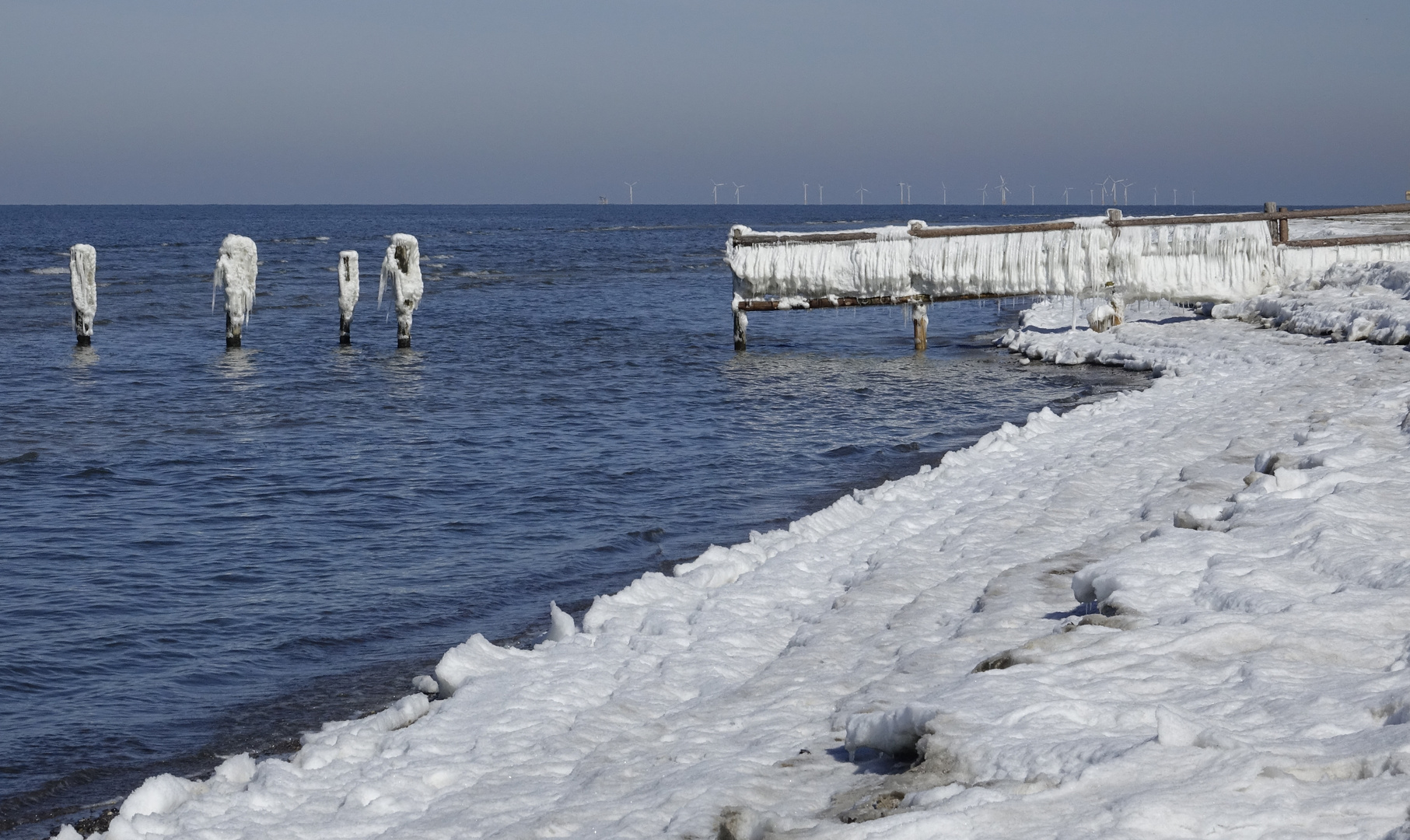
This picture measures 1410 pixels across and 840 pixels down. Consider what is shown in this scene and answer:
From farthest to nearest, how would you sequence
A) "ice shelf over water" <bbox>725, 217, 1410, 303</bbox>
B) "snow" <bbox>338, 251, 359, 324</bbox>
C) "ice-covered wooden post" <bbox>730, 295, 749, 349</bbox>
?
"snow" <bbox>338, 251, 359, 324</bbox>
"ice-covered wooden post" <bbox>730, 295, 749, 349</bbox>
"ice shelf over water" <bbox>725, 217, 1410, 303</bbox>

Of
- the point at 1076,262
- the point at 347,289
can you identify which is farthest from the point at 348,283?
the point at 1076,262

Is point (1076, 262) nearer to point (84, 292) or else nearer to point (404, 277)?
point (404, 277)

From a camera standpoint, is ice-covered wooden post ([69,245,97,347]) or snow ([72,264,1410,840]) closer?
snow ([72,264,1410,840])

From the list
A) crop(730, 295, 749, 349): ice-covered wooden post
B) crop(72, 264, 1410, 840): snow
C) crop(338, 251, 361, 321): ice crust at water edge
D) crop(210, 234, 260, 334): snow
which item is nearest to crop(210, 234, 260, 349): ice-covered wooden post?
crop(210, 234, 260, 334): snow

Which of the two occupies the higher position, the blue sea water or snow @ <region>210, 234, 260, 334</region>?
snow @ <region>210, 234, 260, 334</region>

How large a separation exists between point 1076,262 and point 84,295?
81.1ft

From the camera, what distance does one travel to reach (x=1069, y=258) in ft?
83.2

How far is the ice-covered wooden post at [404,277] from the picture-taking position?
2986 cm

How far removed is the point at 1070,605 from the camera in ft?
23.7

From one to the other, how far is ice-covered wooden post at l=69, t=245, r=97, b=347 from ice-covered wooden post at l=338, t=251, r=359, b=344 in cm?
628

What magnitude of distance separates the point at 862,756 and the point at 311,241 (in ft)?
329

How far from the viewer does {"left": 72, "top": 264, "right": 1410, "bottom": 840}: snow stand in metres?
4.29

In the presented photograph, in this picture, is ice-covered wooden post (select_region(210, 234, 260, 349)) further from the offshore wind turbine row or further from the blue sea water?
the blue sea water

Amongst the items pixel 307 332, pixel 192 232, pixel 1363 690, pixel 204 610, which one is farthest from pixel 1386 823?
pixel 192 232
